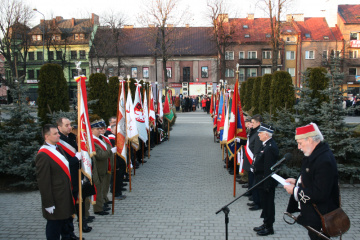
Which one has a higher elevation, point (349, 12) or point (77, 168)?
point (349, 12)

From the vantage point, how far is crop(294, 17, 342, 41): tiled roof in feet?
184

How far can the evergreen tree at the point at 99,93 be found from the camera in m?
14.3

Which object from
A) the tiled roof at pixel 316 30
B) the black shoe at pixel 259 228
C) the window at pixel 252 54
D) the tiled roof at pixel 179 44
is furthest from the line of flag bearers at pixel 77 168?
the tiled roof at pixel 316 30

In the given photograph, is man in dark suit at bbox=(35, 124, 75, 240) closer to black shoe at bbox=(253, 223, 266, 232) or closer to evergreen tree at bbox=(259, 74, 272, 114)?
black shoe at bbox=(253, 223, 266, 232)

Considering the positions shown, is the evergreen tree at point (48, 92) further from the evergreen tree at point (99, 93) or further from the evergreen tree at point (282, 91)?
the evergreen tree at point (282, 91)

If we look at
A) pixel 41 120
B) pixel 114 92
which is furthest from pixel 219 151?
pixel 41 120

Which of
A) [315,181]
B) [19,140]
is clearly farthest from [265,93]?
[315,181]

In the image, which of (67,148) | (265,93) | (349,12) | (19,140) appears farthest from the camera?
(349,12)

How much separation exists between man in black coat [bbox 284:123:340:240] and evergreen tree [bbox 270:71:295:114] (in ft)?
27.4

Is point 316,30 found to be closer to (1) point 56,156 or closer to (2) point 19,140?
(2) point 19,140

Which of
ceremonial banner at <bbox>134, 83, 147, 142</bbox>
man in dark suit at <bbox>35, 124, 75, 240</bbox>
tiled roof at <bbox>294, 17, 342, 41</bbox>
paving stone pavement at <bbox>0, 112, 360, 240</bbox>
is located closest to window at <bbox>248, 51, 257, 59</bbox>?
tiled roof at <bbox>294, 17, 342, 41</bbox>

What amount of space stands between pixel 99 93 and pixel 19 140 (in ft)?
18.2

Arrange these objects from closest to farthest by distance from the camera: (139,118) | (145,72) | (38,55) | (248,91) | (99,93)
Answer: (139,118) < (99,93) < (248,91) < (145,72) < (38,55)

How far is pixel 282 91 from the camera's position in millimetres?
12406
